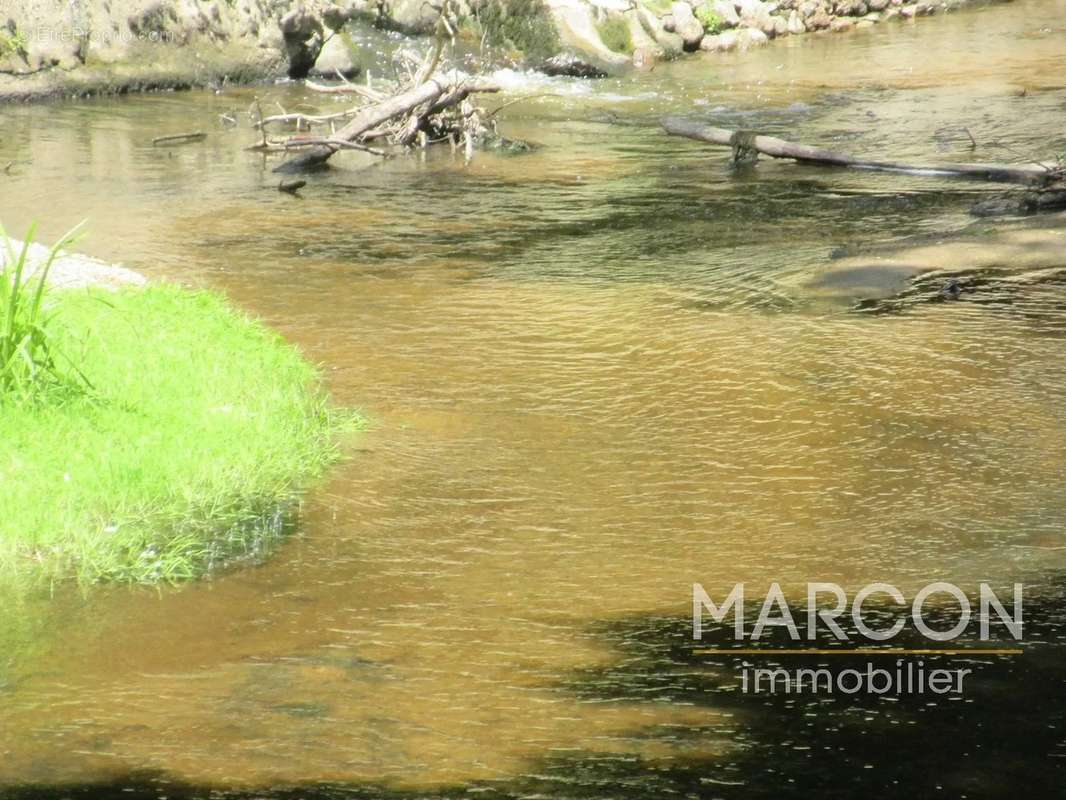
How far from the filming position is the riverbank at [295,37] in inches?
717

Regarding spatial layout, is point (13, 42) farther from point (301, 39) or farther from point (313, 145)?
point (313, 145)

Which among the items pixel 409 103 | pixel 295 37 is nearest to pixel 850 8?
pixel 295 37

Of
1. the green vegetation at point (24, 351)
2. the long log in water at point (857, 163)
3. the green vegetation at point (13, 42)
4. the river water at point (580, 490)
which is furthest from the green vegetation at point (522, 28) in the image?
the green vegetation at point (24, 351)

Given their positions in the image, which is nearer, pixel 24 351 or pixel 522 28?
pixel 24 351

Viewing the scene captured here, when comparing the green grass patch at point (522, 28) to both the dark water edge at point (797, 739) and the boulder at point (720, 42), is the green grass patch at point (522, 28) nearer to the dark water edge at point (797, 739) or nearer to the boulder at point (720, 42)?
the boulder at point (720, 42)

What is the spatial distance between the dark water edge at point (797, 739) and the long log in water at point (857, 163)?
299 inches

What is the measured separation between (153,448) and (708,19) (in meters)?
19.6

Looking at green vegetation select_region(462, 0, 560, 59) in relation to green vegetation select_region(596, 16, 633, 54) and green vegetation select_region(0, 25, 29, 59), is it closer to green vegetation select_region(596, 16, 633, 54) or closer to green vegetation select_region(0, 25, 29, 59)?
green vegetation select_region(596, 16, 633, 54)

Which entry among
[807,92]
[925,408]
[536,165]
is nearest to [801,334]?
[925,408]

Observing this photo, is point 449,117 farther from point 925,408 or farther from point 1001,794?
point 1001,794

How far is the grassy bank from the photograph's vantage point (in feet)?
17.1

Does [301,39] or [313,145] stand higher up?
[301,39]

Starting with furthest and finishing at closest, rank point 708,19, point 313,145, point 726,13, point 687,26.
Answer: point 726,13
point 708,19
point 687,26
point 313,145

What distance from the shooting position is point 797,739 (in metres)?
3.95
